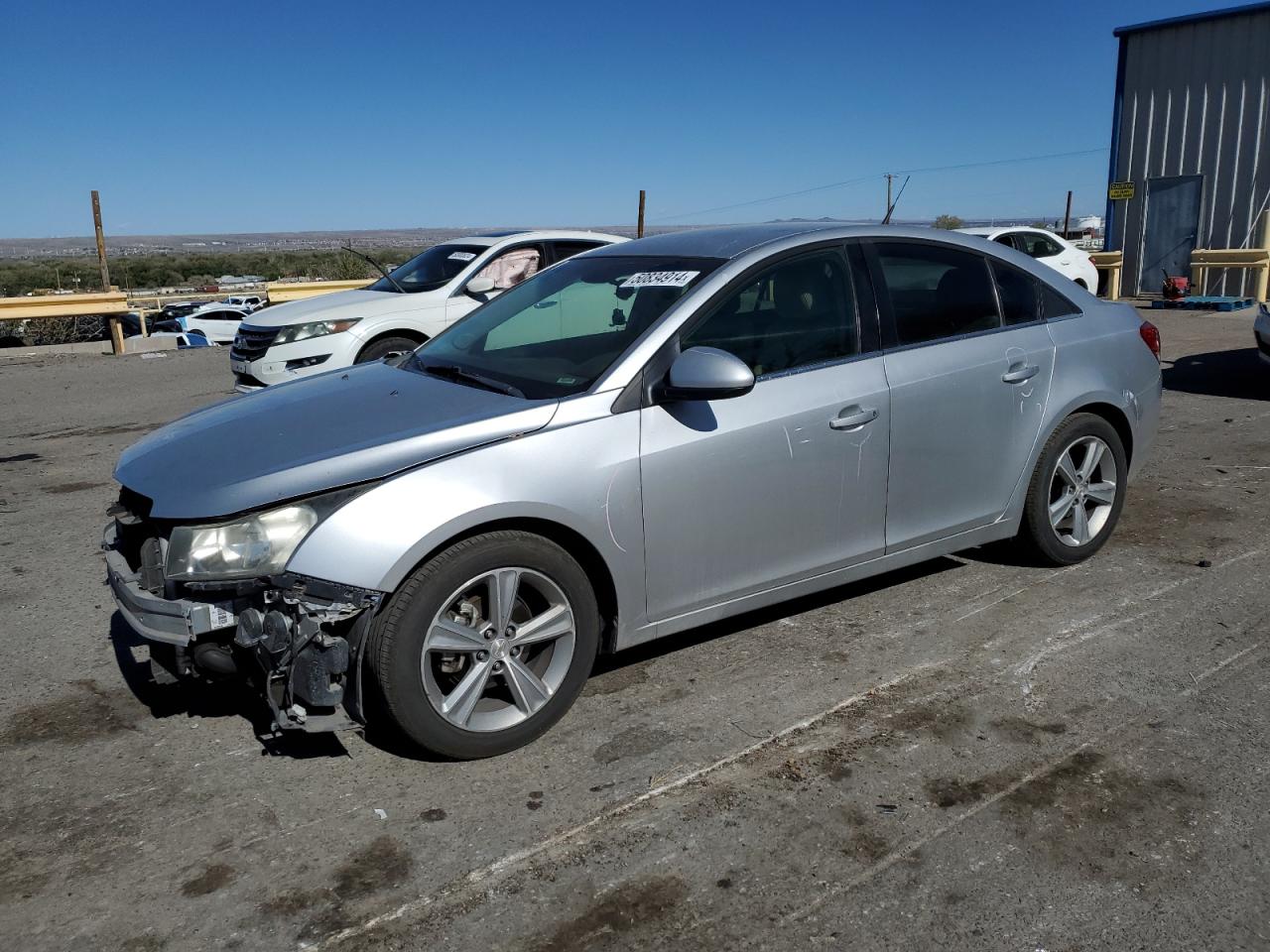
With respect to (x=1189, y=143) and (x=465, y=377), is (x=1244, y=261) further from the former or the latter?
(x=465, y=377)

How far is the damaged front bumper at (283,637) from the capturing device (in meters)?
3.17

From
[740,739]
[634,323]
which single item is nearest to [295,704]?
[740,739]

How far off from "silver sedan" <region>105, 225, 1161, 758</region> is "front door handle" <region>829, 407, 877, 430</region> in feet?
0.03

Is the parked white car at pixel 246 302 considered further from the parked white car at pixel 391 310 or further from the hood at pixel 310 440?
the hood at pixel 310 440

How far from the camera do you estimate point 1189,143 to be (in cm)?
2106

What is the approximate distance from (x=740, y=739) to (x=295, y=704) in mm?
1453

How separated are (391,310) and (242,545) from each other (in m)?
6.60

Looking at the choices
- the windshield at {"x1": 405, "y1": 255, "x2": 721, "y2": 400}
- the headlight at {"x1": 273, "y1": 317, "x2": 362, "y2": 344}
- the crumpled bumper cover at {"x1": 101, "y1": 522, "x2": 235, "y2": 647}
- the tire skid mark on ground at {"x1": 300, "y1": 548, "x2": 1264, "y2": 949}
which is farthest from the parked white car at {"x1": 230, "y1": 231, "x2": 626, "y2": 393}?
the tire skid mark on ground at {"x1": 300, "y1": 548, "x2": 1264, "y2": 949}

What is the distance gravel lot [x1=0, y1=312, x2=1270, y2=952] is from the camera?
2.75 m

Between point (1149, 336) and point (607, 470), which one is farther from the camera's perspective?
point (1149, 336)

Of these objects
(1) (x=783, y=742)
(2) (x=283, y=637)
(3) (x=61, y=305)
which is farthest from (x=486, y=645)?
(3) (x=61, y=305)

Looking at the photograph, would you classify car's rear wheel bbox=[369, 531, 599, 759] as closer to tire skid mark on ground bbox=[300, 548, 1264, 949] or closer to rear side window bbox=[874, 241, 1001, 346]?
tire skid mark on ground bbox=[300, 548, 1264, 949]

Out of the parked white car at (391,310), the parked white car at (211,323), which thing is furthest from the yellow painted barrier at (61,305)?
the parked white car at (211,323)

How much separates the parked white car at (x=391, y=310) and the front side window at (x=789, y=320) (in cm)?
521
